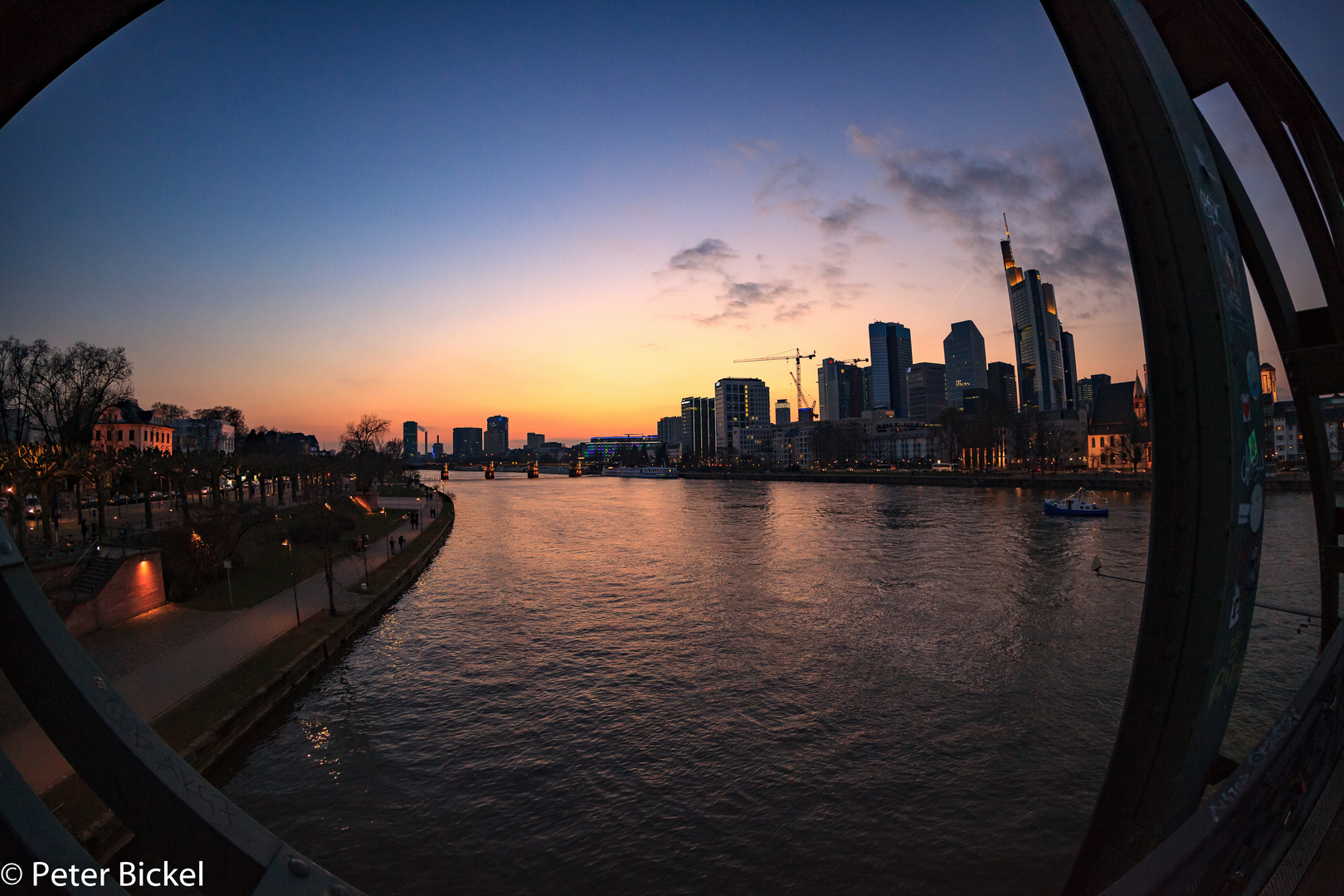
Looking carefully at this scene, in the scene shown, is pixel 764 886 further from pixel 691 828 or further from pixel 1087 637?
pixel 1087 637

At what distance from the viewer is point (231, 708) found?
1203cm

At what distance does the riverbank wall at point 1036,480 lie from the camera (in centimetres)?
6841

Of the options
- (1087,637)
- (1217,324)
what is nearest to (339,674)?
(1217,324)

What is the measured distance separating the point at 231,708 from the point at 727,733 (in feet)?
Result: 30.5

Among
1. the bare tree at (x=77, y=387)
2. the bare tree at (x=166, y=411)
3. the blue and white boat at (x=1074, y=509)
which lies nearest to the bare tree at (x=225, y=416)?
the bare tree at (x=166, y=411)

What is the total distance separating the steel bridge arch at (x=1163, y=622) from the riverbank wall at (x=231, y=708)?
8.80 m

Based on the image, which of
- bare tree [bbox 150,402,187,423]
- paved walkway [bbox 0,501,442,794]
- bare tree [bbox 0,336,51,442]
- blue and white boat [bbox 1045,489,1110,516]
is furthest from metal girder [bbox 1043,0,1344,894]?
bare tree [bbox 150,402,187,423]

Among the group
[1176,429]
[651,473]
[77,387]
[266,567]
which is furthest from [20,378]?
[651,473]

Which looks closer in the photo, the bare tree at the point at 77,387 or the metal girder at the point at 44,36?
the metal girder at the point at 44,36

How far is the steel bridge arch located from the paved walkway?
587 cm

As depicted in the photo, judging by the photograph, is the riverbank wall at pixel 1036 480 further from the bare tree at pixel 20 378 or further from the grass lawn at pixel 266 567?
the bare tree at pixel 20 378

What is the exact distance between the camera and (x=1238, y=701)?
44.2 ft

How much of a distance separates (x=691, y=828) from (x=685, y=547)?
27.5m

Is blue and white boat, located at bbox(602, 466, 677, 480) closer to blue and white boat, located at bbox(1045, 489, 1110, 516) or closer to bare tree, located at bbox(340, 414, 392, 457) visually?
bare tree, located at bbox(340, 414, 392, 457)
